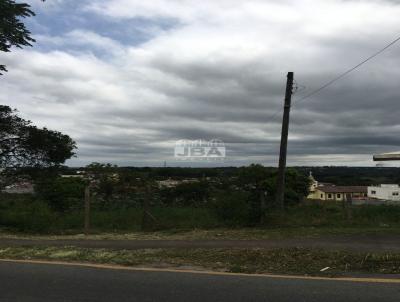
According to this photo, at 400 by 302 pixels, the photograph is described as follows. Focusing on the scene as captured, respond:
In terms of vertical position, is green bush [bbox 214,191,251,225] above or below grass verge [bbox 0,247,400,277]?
above

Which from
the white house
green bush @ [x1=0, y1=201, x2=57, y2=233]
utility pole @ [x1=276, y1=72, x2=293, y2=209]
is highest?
utility pole @ [x1=276, y1=72, x2=293, y2=209]

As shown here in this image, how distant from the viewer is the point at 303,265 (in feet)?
28.8

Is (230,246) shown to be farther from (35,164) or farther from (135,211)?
(35,164)

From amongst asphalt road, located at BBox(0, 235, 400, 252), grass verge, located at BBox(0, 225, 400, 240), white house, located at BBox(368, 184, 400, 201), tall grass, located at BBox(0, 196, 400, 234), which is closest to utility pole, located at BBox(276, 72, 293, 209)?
tall grass, located at BBox(0, 196, 400, 234)

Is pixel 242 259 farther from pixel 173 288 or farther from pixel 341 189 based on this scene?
pixel 341 189

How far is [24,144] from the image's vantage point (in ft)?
84.8

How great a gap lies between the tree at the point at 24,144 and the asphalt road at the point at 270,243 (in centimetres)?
1308

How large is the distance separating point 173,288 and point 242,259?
2663 mm

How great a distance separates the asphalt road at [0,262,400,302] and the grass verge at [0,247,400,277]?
34.6 inches

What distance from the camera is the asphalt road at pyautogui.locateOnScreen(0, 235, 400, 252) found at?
11.1 m

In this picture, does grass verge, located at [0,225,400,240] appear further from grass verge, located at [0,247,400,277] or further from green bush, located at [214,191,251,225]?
grass verge, located at [0,247,400,277]

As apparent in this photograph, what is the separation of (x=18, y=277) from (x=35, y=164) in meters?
19.3

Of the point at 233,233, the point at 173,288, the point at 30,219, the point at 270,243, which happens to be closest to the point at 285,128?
the point at 233,233

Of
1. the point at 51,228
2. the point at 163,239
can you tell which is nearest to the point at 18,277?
the point at 163,239
